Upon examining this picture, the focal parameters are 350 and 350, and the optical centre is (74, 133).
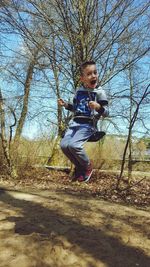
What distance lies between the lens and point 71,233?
4453 millimetres

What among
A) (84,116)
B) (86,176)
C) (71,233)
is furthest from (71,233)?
(84,116)

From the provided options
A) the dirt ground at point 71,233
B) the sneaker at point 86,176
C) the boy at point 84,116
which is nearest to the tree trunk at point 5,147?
the dirt ground at point 71,233

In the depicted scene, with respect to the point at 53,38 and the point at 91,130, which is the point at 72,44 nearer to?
the point at 53,38

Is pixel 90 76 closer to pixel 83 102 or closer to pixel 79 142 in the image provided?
pixel 83 102

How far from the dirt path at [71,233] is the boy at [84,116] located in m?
0.99

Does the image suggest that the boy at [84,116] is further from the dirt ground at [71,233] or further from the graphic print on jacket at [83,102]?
the dirt ground at [71,233]

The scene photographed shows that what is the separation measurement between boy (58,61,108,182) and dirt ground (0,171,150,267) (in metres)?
0.98

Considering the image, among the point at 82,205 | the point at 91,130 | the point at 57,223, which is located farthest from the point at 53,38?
the point at 91,130

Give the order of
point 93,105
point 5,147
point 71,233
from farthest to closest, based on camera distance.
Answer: point 5,147
point 71,233
point 93,105

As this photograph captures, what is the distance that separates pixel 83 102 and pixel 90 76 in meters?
0.29

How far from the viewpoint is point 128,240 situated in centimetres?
439

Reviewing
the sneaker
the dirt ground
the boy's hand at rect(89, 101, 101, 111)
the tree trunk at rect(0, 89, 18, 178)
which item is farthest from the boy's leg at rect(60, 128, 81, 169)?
the tree trunk at rect(0, 89, 18, 178)

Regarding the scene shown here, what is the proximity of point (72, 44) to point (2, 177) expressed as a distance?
13.4 ft

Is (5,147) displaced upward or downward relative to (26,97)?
downward
